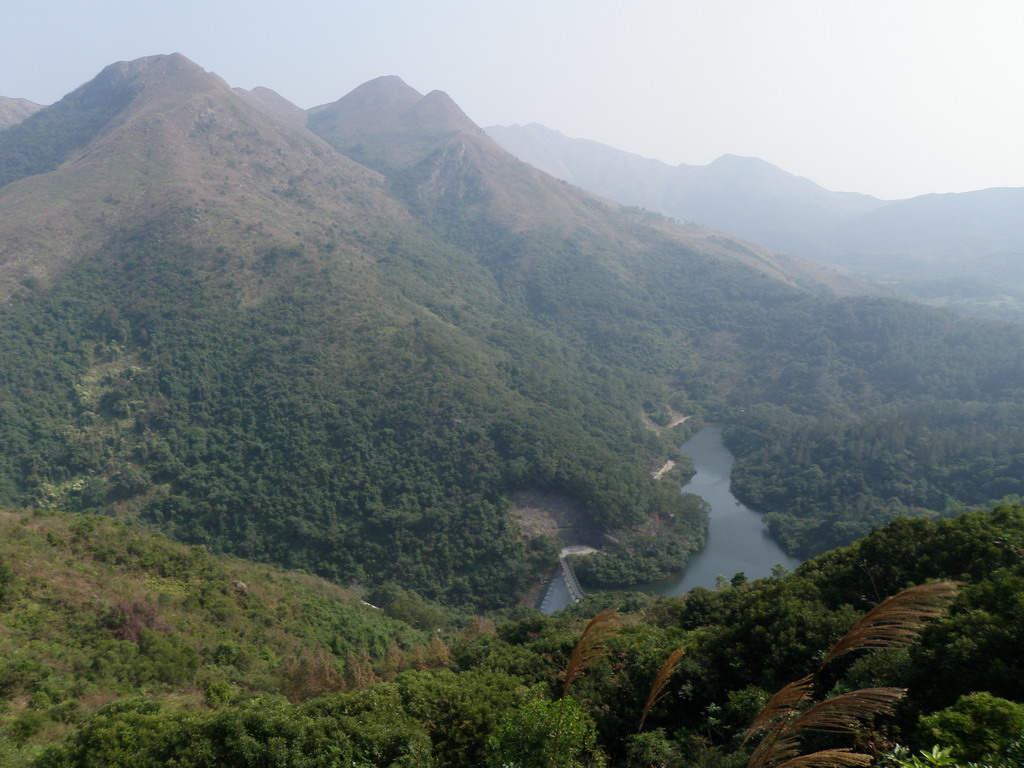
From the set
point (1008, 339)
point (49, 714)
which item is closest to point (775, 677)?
point (49, 714)

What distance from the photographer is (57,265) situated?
6819 cm

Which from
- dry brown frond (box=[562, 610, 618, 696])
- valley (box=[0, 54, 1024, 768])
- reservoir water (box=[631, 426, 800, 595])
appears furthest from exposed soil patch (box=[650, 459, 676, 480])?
dry brown frond (box=[562, 610, 618, 696])

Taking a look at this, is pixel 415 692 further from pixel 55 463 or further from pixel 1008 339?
pixel 1008 339

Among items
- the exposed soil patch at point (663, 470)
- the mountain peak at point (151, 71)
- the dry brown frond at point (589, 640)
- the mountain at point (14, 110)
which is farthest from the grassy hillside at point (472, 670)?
the mountain at point (14, 110)

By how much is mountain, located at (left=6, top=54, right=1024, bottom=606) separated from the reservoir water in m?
2.73

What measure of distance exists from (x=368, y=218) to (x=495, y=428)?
233ft

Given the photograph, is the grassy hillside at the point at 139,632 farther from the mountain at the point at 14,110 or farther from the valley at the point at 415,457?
the mountain at the point at 14,110

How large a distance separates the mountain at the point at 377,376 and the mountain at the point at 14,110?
19496 millimetres

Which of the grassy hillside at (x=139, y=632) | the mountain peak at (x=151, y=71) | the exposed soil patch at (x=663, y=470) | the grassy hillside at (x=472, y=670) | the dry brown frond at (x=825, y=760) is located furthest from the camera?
the mountain peak at (x=151, y=71)

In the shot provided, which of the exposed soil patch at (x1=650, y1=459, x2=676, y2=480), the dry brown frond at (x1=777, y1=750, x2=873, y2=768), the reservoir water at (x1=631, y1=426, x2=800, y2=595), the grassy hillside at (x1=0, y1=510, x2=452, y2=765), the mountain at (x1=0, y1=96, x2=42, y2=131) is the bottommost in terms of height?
the reservoir water at (x1=631, y1=426, x2=800, y2=595)

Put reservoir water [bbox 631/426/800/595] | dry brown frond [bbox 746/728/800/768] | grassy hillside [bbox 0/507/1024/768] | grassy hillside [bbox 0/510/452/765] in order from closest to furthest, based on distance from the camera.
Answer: dry brown frond [bbox 746/728/800/768] → grassy hillside [bbox 0/507/1024/768] → grassy hillside [bbox 0/510/452/765] → reservoir water [bbox 631/426/800/595]

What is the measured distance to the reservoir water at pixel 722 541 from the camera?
55188 millimetres

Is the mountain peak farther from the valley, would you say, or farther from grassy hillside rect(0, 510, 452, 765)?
grassy hillside rect(0, 510, 452, 765)

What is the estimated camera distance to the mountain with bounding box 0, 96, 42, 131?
13325 centimetres
